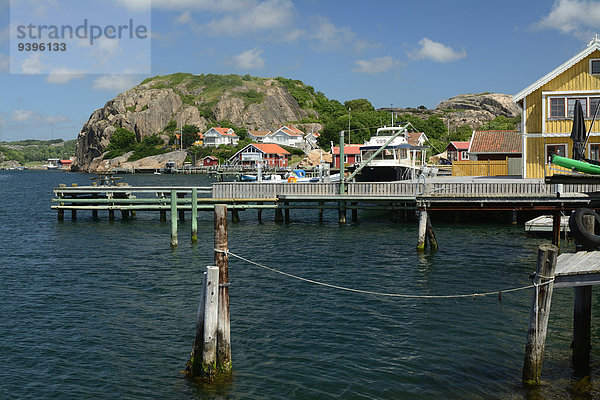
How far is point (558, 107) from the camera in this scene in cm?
4059

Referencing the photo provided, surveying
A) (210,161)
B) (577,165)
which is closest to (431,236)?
(577,165)

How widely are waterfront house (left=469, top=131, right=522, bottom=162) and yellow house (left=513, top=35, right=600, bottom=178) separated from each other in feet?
52.2

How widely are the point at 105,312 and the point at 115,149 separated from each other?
189327 millimetres

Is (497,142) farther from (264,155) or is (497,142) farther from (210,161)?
(210,161)

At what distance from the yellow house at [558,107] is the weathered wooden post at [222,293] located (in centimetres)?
3140

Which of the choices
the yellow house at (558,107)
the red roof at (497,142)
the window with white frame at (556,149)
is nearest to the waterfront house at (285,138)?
the red roof at (497,142)

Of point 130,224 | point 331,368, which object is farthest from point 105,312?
point 130,224

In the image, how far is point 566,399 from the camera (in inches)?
492

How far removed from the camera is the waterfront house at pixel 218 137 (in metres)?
186

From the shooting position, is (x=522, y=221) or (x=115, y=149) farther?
(x=115, y=149)

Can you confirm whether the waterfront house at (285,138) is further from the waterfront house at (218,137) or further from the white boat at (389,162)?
the white boat at (389,162)

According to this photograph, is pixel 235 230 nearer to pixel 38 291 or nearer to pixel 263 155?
pixel 38 291

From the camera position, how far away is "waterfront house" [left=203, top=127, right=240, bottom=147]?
609 ft

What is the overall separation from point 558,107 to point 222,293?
3504 centimetres
